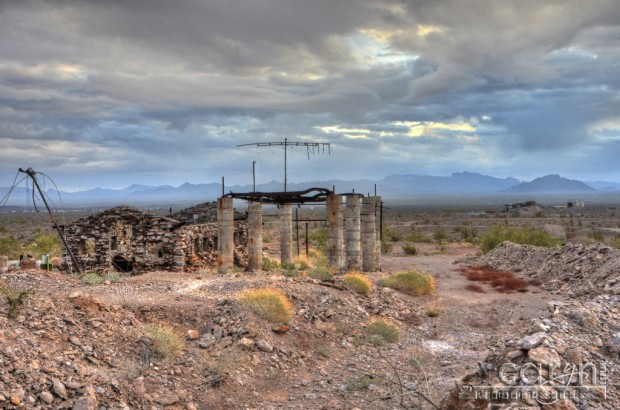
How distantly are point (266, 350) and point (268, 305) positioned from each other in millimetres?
1710

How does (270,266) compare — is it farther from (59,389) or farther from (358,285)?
(59,389)

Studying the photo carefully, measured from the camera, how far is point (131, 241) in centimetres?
2317

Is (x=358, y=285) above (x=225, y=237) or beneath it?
beneath

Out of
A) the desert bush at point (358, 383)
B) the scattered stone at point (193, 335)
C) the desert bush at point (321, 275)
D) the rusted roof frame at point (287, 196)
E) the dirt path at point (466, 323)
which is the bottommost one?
the dirt path at point (466, 323)

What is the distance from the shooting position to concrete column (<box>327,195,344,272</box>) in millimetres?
22406

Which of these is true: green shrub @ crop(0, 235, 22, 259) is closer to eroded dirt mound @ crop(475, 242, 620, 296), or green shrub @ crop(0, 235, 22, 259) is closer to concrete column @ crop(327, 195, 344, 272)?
concrete column @ crop(327, 195, 344, 272)

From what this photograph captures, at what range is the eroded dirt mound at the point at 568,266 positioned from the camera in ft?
60.9

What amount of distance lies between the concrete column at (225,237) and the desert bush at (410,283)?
7.10 m

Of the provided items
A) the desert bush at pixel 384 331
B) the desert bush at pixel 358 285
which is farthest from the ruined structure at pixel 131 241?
the desert bush at pixel 384 331

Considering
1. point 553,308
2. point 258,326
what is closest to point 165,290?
point 258,326

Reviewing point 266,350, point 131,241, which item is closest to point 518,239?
point 131,241

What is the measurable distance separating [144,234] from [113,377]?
14.6m

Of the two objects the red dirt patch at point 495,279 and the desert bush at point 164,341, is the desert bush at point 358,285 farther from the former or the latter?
the desert bush at point 164,341

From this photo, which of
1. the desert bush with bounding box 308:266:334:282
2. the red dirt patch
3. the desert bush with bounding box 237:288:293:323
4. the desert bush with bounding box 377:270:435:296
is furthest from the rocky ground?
the red dirt patch
